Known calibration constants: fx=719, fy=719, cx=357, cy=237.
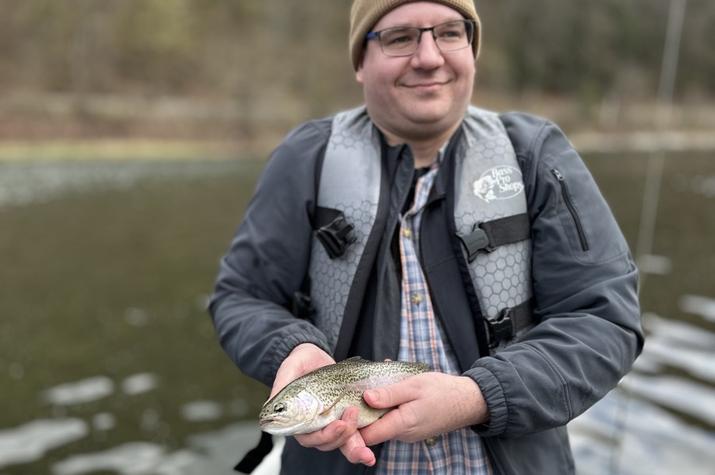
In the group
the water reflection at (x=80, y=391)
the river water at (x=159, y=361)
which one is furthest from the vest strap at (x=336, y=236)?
the water reflection at (x=80, y=391)

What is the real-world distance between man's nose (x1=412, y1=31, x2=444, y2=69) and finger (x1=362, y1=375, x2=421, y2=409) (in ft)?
3.43

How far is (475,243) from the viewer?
2402 mm

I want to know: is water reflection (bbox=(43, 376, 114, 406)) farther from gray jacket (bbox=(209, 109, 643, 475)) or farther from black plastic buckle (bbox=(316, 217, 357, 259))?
black plastic buckle (bbox=(316, 217, 357, 259))

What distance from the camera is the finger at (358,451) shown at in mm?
1966

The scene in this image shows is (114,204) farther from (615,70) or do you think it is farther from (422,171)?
(615,70)

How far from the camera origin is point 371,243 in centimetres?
247

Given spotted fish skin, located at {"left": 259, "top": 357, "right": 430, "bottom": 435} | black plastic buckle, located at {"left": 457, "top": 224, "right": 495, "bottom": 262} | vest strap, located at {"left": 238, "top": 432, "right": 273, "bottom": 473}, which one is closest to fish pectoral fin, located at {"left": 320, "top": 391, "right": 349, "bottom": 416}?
spotted fish skin, located at {"left": 259, "top": 357, "right": 430, "bottom": 435}

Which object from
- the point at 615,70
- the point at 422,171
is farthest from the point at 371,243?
the point at 615,70

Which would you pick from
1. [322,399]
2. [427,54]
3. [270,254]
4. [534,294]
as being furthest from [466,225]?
[322,399]

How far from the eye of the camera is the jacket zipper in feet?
7.48

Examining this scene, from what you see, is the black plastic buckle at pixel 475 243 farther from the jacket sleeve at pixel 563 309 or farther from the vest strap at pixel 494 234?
the jacket sleeve at pixel 563 309

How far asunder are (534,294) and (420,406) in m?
0.71

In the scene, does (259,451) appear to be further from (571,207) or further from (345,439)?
(571,207)

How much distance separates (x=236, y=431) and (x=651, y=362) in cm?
520
